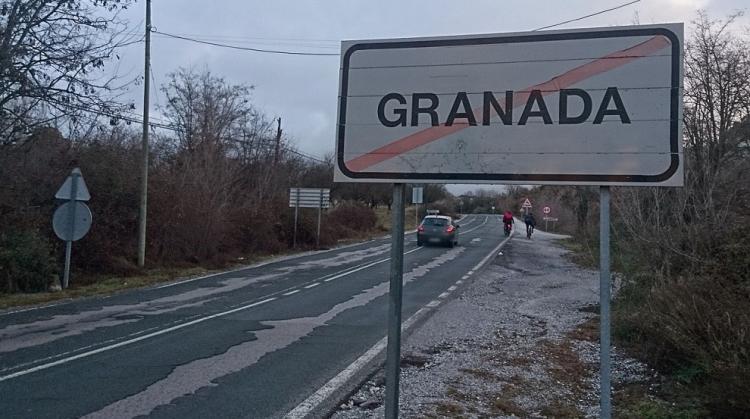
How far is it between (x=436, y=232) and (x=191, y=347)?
2545 cm

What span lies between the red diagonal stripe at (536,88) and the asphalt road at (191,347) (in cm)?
383

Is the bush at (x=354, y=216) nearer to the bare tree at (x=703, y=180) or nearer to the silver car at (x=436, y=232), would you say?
the silver car at (x=436, y=232)

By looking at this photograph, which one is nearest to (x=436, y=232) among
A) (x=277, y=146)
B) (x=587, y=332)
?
(x=277, y=146)

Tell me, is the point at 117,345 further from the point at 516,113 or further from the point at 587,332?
the point at 516,113

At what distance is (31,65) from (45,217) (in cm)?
593

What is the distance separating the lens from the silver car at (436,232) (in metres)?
34.2

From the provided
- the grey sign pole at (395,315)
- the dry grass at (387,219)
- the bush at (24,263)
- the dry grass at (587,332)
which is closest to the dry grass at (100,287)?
the bush at (24,263)

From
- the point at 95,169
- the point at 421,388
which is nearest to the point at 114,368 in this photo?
the point at 421,388

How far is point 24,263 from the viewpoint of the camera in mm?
16203

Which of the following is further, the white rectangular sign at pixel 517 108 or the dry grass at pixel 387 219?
the dry grass at pixel 387 219

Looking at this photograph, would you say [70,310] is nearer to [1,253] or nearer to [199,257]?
[1,253]

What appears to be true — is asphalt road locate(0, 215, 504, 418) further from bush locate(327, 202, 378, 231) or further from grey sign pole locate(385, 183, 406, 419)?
bush locate(327, 202, 378, 231)

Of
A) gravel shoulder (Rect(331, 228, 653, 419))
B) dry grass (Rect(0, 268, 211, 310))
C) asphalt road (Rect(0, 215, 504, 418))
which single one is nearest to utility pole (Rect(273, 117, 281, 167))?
dry grass (Rect(0, 268, 211, 310))

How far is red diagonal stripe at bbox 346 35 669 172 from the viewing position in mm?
2826
